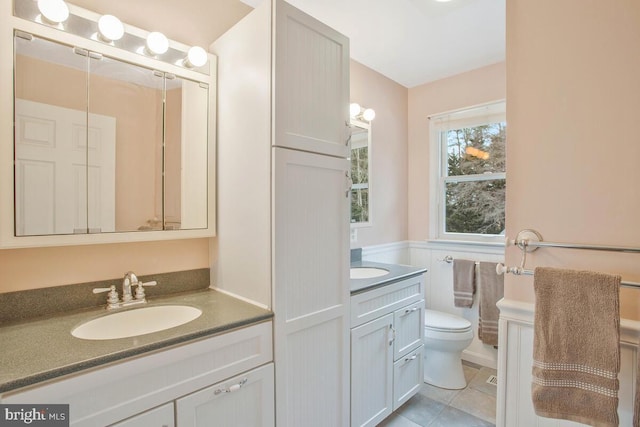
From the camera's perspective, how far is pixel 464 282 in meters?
2.62

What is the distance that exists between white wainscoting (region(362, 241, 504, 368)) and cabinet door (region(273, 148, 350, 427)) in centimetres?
107

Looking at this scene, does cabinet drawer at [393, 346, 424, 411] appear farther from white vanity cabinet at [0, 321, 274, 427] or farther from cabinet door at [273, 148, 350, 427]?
white vanity cabinet at [0, 321, 274, 427]

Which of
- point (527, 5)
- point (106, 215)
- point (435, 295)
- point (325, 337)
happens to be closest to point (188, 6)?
point (106, 215)

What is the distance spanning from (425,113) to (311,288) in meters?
2.24

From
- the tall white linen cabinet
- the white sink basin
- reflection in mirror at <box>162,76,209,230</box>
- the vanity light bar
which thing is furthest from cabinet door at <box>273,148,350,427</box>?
the vanity light bar

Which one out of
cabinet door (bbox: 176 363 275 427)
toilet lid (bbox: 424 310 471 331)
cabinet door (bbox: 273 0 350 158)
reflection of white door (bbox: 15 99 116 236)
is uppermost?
cabinet door (bbox: 273 0 350 158)

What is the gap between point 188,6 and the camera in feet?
5.37

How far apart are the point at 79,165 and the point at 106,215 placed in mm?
227

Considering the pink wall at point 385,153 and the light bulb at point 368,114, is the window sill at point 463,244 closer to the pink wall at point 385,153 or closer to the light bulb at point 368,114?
the pink wall at point 385,153

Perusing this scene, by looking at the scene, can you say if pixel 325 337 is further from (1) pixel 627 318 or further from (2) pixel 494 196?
(2) pixel 494 196

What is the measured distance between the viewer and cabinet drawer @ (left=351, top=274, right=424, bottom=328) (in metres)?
1.70

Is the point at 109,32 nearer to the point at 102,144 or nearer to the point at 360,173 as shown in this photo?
the point at 102,144

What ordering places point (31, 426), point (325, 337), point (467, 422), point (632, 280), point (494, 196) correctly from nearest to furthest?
point (31, 426)
point (632, 280)
point (325, 337)
point (467, 422)
point (494, 196)
